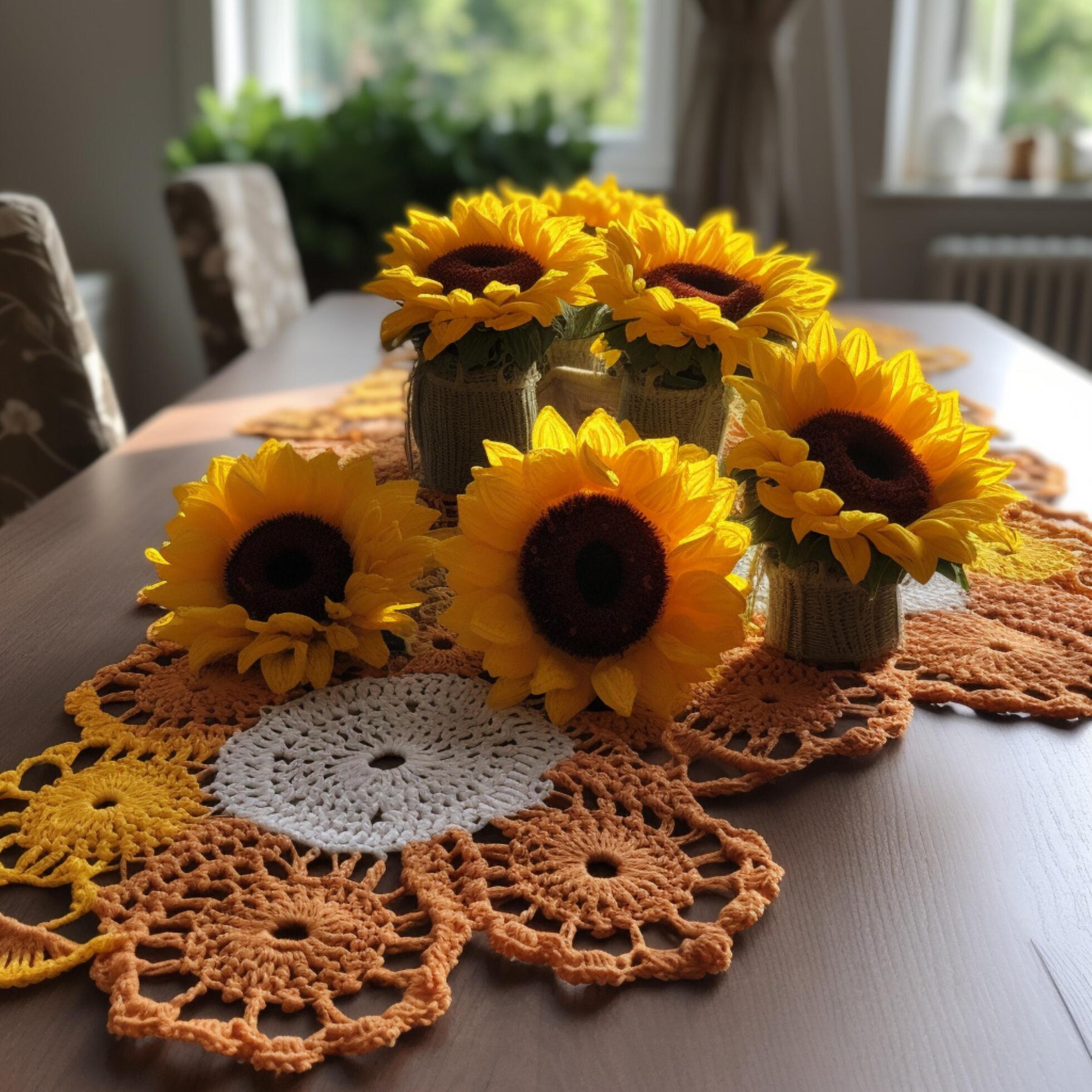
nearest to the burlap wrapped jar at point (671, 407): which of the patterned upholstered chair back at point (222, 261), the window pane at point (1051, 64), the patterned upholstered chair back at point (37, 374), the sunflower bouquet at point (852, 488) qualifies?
the sunflower bouquet at point (852, 488)

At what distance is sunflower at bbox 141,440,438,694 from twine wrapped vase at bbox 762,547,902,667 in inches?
8.0

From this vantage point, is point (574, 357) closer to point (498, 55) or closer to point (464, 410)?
point (464, 410)

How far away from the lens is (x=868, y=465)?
0.64m

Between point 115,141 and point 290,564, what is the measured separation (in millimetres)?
2664

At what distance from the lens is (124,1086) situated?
39 centimetres

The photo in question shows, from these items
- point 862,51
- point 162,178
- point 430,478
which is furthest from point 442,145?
point 430,478

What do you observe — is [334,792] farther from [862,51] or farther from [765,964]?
[862,51]

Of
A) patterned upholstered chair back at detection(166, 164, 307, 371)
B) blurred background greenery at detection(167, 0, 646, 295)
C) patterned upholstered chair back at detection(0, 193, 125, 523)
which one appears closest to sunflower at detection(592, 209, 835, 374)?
patterned upholstered chair back at detection(0, 193, 125, 523)

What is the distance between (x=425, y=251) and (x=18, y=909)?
514 millimetres

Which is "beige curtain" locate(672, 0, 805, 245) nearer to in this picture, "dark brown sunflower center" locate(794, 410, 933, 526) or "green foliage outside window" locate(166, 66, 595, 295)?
"green foliage outside window" locate(166, 66, 595, 295)

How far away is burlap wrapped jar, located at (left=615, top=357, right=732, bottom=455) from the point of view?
0.80 meters

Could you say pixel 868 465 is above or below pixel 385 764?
above

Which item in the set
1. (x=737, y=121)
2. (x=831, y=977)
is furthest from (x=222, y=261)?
(x=831, y=977)

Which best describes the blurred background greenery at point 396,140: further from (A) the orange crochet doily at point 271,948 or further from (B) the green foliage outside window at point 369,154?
(A) the orange crochet doily at point 271,948
